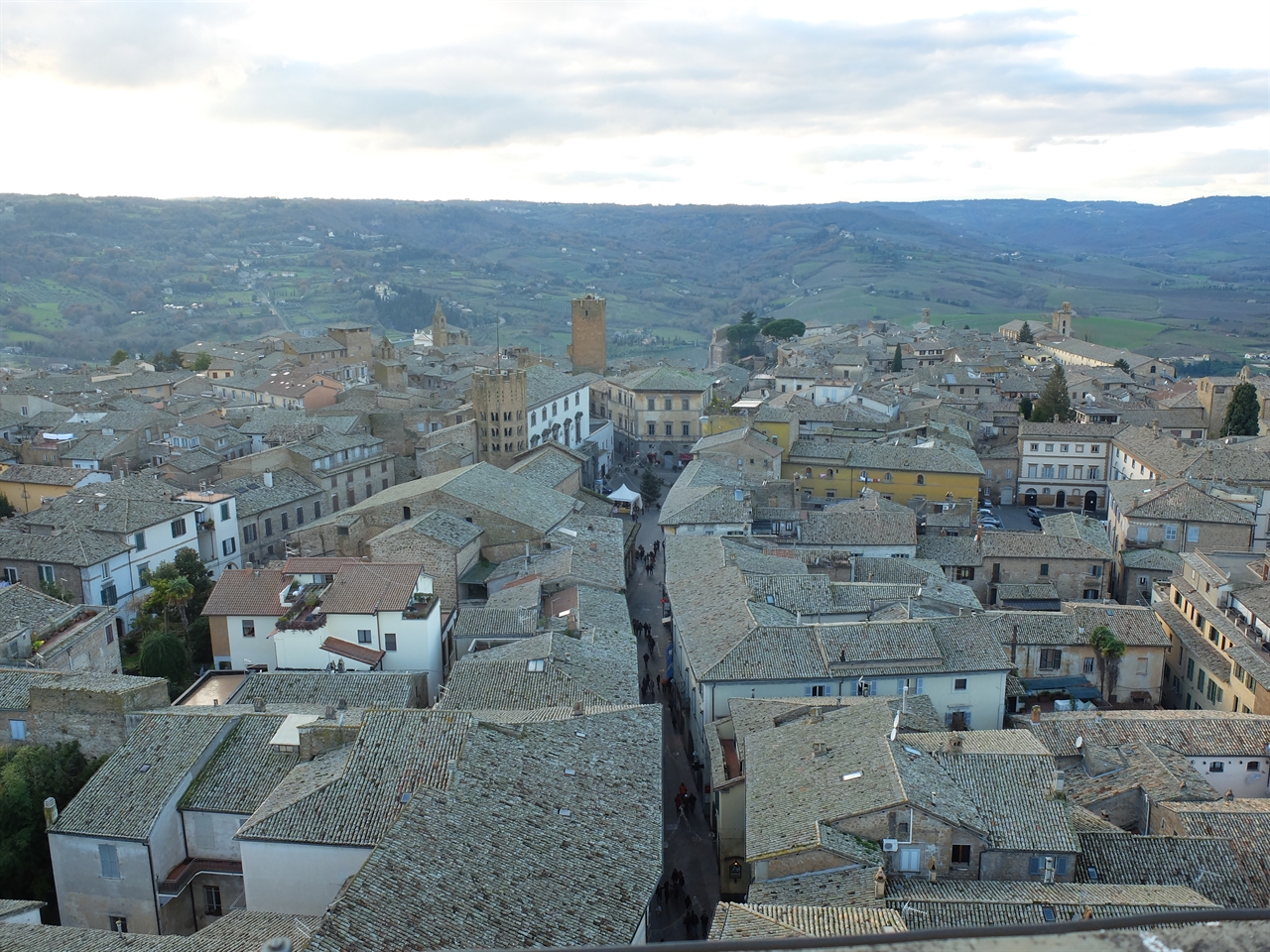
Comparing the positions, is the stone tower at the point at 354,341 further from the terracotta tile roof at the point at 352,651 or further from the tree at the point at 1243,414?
the tree at the point at 1243,414

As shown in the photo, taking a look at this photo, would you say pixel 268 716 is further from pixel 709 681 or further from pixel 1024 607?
pixel 1024 607

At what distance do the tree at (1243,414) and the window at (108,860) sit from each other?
69500 millimetres

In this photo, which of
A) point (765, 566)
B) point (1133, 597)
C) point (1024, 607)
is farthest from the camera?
point (1133, 597)

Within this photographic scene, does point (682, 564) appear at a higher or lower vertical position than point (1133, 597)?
higher

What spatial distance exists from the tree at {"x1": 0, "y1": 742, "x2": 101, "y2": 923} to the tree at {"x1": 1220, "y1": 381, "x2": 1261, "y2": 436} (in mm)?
69593

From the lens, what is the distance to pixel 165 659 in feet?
105

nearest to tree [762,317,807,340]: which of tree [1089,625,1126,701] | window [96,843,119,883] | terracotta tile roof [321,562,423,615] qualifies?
tree [1089,625,1126,701]

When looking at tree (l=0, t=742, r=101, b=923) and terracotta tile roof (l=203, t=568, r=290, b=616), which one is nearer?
tree (l=0, t=742, r=101, b=923)

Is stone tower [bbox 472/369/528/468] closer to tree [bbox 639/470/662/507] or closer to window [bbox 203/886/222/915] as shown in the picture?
tree [bbox 639/470/662/507]

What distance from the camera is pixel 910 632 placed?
30781 mm

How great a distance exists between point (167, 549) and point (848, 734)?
30180mm

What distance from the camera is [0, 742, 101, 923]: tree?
21.5 m

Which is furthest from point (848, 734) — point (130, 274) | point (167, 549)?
point (130, 274)

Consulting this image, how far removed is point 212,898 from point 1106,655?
27.8 metres
